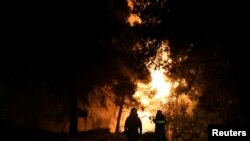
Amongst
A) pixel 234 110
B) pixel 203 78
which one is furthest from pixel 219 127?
→ pixel 203 78

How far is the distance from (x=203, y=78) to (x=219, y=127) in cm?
988

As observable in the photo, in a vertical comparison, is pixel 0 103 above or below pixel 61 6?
below

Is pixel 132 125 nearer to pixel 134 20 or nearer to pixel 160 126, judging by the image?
pixel 160 126

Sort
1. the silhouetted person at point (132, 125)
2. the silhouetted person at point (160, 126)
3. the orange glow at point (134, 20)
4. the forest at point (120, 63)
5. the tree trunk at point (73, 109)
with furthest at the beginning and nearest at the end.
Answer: the tree trunk at point (73, 109), the orange glow at point (134, 20), the silhouetted person at point (160, 126), the silhouetted person at point (132, 125), the forest at point (120, 63)

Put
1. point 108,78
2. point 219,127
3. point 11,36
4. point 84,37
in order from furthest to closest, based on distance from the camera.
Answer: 1. point 108,78
2. point 84,37
3. point 11,36
4. point 219,127

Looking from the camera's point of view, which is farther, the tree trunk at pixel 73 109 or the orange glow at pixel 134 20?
the tree trunk at pixel 73 109

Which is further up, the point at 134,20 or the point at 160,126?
the point at 134,20

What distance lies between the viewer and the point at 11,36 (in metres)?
22.6

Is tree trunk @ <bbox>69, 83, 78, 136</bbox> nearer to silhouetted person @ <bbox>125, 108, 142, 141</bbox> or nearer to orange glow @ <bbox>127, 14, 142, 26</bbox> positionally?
orange glow @ <bbox>127, 14, 142, 26</bbox>

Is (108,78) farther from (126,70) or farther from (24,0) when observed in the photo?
(24,0)

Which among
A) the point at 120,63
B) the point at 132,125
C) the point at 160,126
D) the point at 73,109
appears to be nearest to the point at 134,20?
the point at 120,63

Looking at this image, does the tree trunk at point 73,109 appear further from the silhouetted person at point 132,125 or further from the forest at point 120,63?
the silhouetted person at point 132,125

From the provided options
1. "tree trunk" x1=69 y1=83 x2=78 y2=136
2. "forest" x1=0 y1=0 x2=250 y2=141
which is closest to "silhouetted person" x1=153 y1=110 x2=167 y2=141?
"forest" x1=0 y1=0 x2=250 y2=141

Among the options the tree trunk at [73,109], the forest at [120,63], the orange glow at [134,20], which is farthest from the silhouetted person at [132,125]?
the tree trunk at [73,109]
